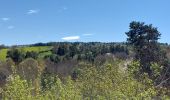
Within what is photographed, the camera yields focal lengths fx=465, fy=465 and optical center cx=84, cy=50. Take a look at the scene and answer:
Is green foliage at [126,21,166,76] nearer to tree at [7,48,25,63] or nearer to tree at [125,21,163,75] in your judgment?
tree at [125,21,163,75]

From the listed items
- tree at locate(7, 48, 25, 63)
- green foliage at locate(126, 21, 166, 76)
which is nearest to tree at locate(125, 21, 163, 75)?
green foliage at locate(126, 21, 166, 76)

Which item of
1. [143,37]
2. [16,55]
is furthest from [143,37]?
[16,55]

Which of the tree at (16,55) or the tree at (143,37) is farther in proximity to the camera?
the tree at (16,55)

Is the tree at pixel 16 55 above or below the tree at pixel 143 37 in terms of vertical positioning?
below

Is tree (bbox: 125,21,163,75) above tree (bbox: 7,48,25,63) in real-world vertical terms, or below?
above

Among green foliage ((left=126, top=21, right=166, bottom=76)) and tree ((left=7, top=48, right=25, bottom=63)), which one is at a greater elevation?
green foliage ((left=126, top=21, right=166, bottom=76))

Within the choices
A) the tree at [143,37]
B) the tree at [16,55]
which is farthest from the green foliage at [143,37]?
the tree at [16,55]

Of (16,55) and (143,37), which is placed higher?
(143,37)

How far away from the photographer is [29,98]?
1602 cm

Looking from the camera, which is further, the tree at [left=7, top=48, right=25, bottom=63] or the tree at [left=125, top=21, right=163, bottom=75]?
the tree at [left=7, top=48, right=25, bottom=63]

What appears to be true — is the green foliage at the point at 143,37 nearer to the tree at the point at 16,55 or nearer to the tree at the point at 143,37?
the tree at the point at 143,37

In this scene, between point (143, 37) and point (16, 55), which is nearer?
point (143, 37)

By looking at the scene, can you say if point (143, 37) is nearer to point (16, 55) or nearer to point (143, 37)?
point (143, 37)

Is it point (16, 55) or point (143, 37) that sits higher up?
point (143, 37)
